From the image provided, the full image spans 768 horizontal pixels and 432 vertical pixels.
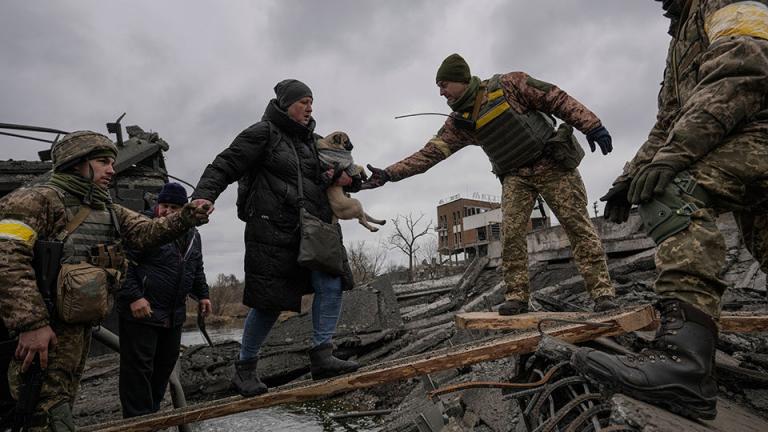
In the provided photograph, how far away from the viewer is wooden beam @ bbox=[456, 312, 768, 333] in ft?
8.14

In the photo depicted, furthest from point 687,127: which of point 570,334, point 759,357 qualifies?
point 759,357

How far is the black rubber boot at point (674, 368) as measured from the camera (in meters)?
1.59

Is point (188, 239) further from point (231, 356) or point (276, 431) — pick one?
point (231, 356)

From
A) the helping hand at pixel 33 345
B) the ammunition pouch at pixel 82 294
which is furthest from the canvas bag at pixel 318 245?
the helping hand at pixel 33 345

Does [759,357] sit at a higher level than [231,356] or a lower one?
higher

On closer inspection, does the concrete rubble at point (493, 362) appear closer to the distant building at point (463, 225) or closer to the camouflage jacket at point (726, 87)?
the camouflage jacket at point (726, 87)

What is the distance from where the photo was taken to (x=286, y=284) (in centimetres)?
299

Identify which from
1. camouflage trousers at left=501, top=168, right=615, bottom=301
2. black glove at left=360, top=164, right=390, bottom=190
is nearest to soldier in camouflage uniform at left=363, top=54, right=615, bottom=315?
camouflage trousers at left=501, top=168, right=615, bottom=301

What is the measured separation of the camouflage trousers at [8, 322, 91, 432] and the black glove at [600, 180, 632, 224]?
2.99 m

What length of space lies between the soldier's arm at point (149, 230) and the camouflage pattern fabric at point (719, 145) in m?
2.89

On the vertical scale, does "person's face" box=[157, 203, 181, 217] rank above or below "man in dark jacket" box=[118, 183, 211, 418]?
above

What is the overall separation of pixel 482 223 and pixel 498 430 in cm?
5085

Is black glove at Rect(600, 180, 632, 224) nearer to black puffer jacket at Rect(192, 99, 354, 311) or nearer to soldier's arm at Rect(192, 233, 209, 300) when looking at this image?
black puffer jacket at Rect(192, 99, 354, 311)

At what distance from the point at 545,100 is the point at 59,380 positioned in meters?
3.86
